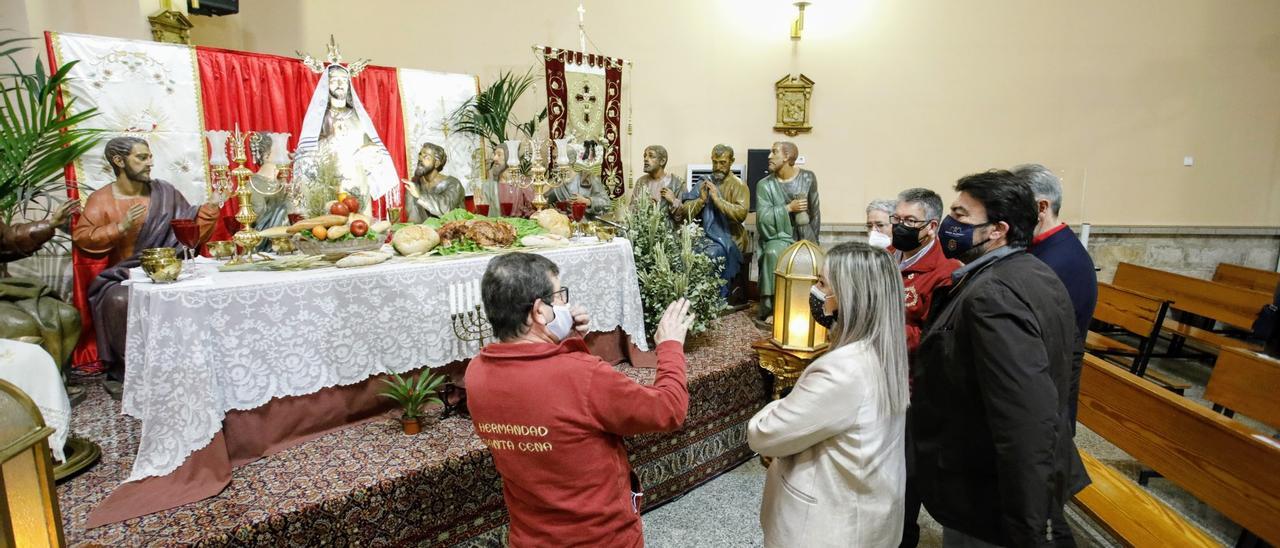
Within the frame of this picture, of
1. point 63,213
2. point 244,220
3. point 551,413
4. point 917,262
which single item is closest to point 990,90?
point 917,262

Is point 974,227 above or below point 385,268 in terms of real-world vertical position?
above

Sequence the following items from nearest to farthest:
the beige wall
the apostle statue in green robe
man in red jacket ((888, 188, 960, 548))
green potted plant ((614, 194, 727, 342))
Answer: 1. man in red jacket ((888, 188, 960, 548))
2. green potted plant ((614, 194, 727, 342))
3. the apostle statue in green robe
4. the beige wall

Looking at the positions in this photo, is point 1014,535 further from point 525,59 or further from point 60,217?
point 525,59

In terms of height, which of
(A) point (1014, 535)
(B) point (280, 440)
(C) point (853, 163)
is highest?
(C) point (853, 163)

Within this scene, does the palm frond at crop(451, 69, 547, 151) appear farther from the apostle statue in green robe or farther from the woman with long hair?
the woman with long hair

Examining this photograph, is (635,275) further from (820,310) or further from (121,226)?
(121,226)

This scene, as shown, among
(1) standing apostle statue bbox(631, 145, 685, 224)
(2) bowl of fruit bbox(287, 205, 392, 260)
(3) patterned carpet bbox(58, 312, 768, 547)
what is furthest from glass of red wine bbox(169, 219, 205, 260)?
(1) standing apostle statue bbox(631, 145, 685, 224)

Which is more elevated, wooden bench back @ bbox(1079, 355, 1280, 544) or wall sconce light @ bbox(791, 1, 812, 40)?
wall sconce light @ bbox(791, 1, 812, 40)

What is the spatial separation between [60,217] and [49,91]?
1037 mm

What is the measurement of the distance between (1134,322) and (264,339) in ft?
22.6

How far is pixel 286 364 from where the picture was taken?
2977mm

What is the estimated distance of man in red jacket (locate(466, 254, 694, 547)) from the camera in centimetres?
171

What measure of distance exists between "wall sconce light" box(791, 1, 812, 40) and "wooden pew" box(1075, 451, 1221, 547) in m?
5.87

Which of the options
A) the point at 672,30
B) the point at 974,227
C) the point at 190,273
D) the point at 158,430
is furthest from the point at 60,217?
the point at 672,30
